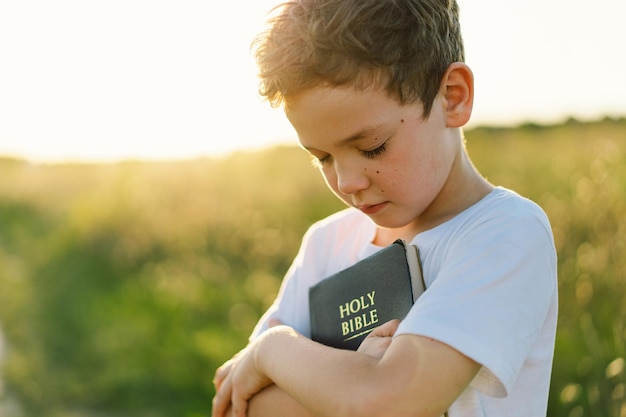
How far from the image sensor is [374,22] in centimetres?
181

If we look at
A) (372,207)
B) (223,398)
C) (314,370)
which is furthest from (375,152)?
(223,398)

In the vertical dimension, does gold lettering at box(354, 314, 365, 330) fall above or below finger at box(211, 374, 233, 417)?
above

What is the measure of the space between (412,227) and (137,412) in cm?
384

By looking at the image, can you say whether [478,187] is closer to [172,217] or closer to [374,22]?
[374,22]

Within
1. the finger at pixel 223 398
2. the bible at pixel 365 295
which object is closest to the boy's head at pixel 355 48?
the bible at pixel 365 295

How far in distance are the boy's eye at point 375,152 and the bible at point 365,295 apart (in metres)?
0.20

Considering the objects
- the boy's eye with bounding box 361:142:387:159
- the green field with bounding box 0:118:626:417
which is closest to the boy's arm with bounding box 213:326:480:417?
the boy's eye with bounding box 361:142:387:159

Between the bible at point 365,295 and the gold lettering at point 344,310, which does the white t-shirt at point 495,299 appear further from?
the gold lettering at point 344,310

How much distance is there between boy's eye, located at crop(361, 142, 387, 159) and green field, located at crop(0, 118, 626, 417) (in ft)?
4.13

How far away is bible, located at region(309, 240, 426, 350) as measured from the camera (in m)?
1.79

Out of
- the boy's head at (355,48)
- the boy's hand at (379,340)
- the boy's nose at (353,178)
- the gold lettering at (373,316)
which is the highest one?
the boy's head at (355,48)

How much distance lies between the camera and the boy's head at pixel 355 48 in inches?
69.9

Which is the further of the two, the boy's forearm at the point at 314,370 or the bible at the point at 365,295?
the bible at the point at 365,295

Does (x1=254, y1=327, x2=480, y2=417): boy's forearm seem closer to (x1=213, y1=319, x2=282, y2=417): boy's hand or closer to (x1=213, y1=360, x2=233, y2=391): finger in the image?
(x1=213, y1=319, x2=282, y2=417): boy's hand
